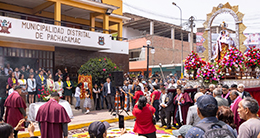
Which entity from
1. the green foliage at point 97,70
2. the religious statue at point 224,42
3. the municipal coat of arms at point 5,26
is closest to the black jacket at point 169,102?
the religious statue at point 224,42

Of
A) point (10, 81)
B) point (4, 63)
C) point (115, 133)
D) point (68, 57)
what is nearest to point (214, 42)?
point (115, 133)

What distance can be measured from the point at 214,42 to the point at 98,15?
1034cm

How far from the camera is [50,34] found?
49.5ft

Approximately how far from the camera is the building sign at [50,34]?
1333 cm

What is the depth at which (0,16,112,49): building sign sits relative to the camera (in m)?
13.3

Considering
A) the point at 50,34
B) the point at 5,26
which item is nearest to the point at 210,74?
the point at 50,34

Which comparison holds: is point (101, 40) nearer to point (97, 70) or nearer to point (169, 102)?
point (97, 70)

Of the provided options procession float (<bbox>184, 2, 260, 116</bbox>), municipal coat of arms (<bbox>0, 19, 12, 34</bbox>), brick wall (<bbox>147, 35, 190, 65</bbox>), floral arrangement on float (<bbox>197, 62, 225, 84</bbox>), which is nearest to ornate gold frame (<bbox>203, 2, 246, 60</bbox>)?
procession float (<bbox>184, 2, 260, 116</bbox>)

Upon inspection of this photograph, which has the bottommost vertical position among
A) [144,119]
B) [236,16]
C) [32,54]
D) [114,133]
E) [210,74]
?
[114,133]

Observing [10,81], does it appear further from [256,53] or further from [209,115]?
[256,53]

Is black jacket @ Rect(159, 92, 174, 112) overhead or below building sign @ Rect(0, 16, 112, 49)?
below

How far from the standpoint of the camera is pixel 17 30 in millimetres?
13609

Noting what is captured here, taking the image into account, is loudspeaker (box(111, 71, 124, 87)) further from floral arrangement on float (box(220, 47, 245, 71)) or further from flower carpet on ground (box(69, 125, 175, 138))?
floral arrangement on float (box(220, 47, 245, 71))

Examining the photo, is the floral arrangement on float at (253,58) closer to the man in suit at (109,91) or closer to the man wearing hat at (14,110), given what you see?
the man in suit at (109,91)
